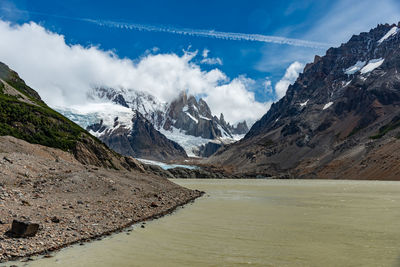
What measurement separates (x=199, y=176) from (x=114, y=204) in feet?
532

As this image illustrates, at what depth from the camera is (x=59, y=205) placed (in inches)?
908

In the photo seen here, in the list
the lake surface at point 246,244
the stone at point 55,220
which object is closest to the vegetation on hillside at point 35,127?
the stone at point 55,220

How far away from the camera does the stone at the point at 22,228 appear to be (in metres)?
15.5

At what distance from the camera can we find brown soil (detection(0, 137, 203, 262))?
16.0m

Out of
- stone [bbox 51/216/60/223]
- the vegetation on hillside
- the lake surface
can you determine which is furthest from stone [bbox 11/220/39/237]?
the vegetation on hillside

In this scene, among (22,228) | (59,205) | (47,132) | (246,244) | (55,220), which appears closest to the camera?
(22,228)

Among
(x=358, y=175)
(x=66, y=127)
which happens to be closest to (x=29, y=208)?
(x=66, y=127)

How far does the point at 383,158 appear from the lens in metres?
142

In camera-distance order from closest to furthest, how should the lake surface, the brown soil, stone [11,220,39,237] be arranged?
1. the lake surface
2. stone [11,220,39,237]
3. the brown soil

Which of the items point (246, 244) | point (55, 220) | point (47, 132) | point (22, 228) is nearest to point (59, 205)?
point (55, 220)

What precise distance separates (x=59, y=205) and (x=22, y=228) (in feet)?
25.3

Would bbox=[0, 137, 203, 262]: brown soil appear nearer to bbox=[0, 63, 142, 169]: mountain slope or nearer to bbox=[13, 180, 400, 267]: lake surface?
bbox=[13, 180, 400, 267]: lake surface

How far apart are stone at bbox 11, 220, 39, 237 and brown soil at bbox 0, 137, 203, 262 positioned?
300mm

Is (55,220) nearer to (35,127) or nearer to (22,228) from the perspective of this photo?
(22,228)
